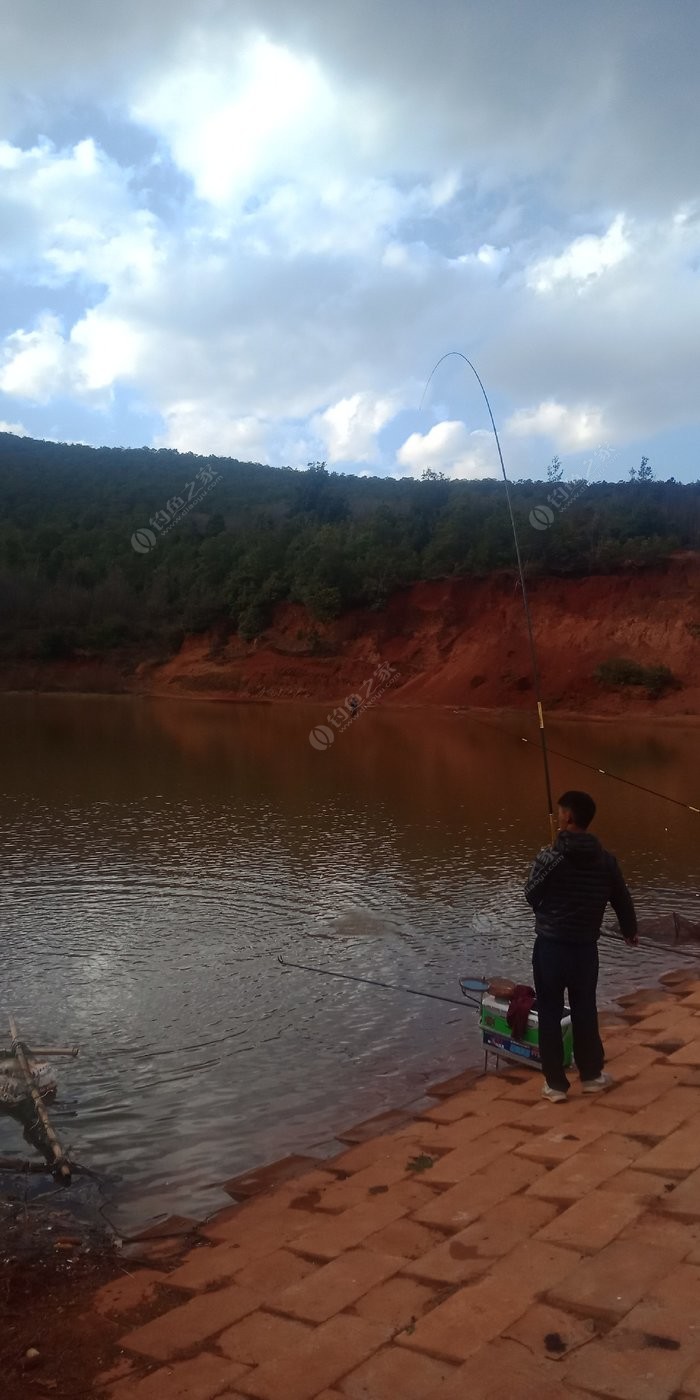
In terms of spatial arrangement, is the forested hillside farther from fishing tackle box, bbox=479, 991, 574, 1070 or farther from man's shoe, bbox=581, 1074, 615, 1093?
man's shoe, bbox=581, 1074, 615, 1093

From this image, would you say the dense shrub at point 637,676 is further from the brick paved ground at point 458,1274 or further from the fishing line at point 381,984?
the brick paved ground at point 458,1274

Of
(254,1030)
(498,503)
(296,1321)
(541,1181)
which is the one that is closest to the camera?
(296,1321)

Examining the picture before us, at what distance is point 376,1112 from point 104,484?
82.3 m

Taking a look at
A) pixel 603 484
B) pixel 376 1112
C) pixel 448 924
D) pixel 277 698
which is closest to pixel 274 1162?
pixel 376 1112

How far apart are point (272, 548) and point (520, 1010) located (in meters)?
49.8

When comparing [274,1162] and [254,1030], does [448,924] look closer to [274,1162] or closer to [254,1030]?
[254,1030]

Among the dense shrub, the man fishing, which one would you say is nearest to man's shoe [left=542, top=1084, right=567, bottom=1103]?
the man fishing

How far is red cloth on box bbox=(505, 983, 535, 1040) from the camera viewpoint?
734 centimetres

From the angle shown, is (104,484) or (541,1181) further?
(104,484)

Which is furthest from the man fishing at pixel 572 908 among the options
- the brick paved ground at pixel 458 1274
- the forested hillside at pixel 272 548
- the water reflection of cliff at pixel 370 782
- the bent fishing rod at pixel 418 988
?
the forested hillside at pixel 272 548

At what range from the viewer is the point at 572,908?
19.9ft

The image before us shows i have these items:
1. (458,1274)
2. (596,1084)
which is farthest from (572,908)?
(458,1274)

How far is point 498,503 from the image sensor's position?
2085 inches

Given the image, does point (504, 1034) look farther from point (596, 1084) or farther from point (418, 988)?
point (418, 988)
